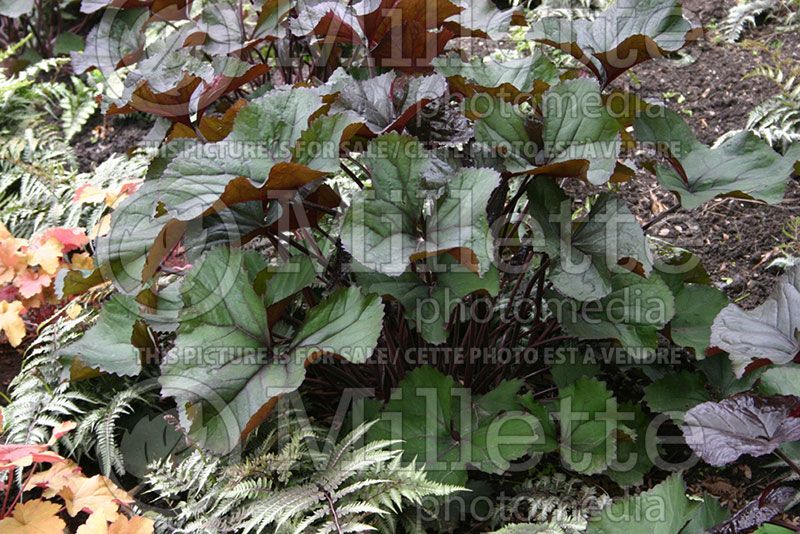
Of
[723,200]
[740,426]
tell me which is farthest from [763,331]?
[723,200]

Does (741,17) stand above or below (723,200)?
above

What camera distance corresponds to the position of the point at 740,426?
4.86ft

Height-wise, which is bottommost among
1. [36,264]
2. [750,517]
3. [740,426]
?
[36,264]

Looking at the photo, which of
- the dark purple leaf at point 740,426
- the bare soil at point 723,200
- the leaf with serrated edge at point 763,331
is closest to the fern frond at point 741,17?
the bare soil at point 723,200

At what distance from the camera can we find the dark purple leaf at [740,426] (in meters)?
1.43

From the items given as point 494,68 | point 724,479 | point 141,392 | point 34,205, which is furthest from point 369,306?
point 34,205

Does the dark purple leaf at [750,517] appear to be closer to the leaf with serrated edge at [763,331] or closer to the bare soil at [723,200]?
the leaf with serrated edge at [763,331]

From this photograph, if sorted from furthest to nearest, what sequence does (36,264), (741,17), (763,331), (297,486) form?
(741,17)
(36,264)
(297,486)
(763,331)

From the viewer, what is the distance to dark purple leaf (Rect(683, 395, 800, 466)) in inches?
56.2

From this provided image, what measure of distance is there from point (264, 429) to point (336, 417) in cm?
18

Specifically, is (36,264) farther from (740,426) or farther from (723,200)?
(723,200)

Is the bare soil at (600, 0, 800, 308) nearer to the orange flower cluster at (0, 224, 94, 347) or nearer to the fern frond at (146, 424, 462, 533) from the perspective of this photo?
the fern frond at (146, 424, 462, 533)

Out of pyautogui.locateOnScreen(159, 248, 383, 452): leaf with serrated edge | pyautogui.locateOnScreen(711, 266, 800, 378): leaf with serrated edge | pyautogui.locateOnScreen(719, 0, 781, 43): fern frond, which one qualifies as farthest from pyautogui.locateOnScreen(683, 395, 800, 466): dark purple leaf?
pyautogui.locateOnScreen(719, 0, 781, 43): fern frond

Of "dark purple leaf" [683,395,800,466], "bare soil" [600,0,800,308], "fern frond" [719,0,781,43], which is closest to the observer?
"dark purple leaf" [683,395,800,466]
